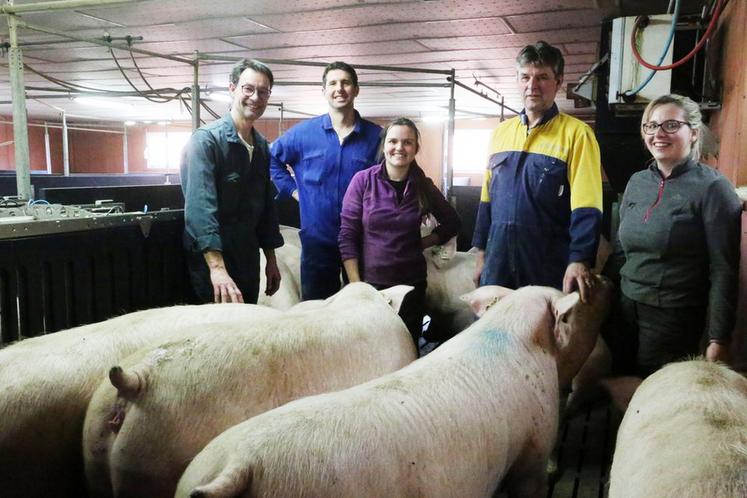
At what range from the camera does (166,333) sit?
2049 millimetres

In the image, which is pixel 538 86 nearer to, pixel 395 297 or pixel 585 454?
pixel 395 297

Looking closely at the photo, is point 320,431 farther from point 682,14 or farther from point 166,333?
point 682,14

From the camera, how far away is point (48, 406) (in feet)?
5.63

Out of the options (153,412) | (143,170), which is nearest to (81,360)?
(153,412)

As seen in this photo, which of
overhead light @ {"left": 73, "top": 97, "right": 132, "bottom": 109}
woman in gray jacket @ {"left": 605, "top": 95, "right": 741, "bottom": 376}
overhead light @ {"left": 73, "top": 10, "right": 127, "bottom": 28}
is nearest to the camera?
woman in gray jacket @ {"left": 605, "top": 95, "right": 741, "bottom": 376}

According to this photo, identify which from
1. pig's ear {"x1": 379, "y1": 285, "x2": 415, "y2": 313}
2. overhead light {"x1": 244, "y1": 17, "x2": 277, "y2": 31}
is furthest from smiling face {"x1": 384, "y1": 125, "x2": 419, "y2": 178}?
overhead light {"x1": 244, "y1": 17, "x2": 277, "y2": 31}

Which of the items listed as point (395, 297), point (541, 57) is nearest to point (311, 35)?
point (541, 57)

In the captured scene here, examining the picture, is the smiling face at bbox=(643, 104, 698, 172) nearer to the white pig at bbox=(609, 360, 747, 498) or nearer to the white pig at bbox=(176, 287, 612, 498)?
the white pig at bbox=(176, 287, 612, 498)

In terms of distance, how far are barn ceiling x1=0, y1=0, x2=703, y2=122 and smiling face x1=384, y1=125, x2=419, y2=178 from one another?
60.7 inches

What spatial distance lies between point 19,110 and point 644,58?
11.5ft

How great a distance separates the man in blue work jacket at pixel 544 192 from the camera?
8.40 feet

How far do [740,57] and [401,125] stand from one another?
1.68m

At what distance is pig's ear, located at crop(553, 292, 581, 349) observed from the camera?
217 cm

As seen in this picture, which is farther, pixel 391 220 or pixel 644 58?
pixel 644 58
